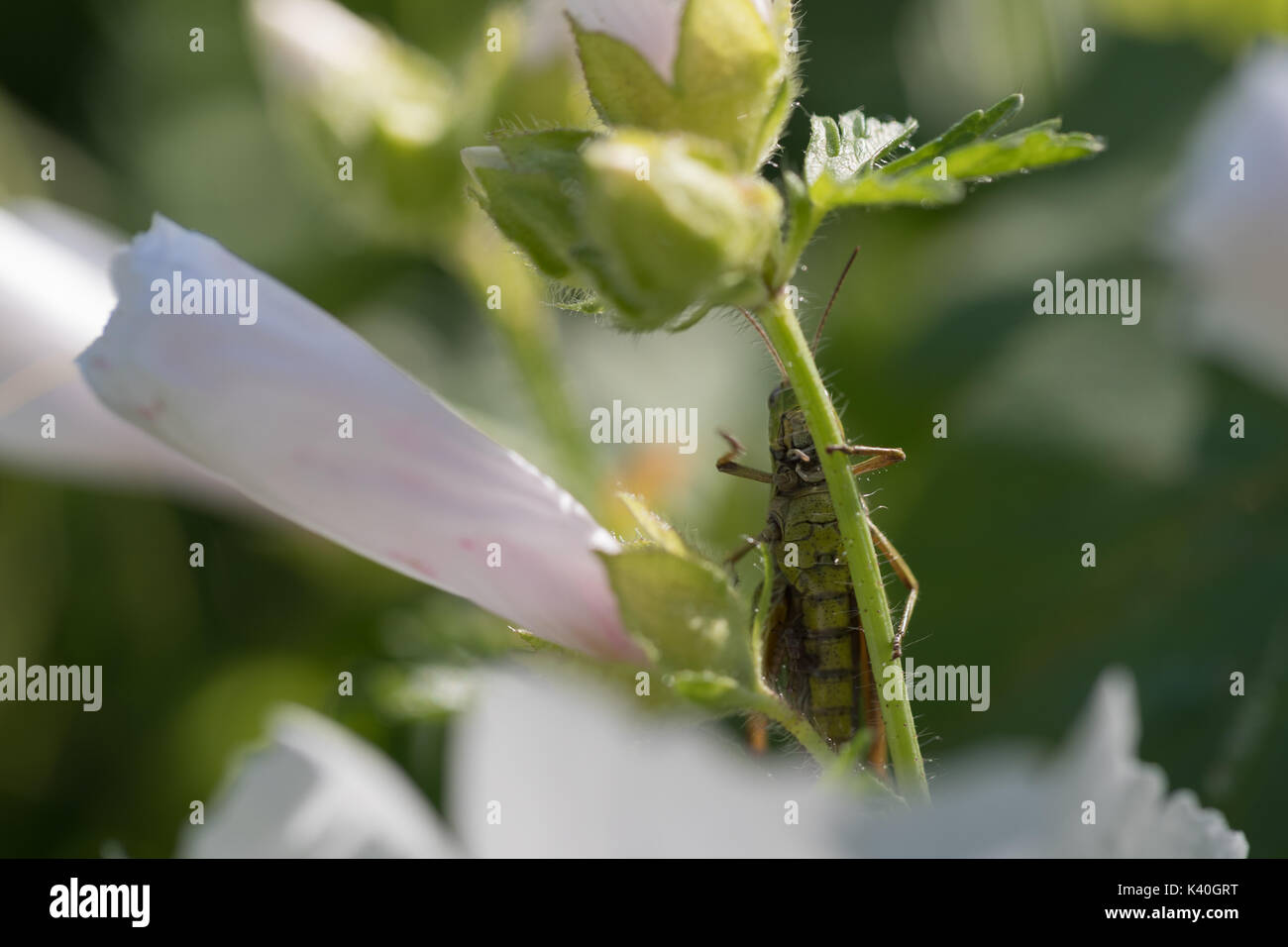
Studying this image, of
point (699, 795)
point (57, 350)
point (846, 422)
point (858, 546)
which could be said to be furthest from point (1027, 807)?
point (846, 422)

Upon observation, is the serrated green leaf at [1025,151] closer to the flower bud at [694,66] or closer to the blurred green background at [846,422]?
the flower bud at [694,66]

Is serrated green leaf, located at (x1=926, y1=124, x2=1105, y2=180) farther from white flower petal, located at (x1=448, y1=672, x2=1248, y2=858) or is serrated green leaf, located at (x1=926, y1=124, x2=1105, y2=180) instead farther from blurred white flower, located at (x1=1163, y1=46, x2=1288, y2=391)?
blurred white flower, located at (x1=1163, y1=46, x2=1288, y2=391)

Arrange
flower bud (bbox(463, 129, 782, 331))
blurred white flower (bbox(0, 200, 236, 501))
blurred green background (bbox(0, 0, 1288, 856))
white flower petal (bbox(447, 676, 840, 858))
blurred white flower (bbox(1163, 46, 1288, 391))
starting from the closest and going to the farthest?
white flower petal (bbox(447, 676, 840, 858)) → flower bud (bbox(463, 129, 782, 331)) → blurred white flower (bbox(0, 200, 236, 501)) → blurred white flower (bbox(1163, 46, 1288, 391)) → blurred green background (bbox(0, 0, 1288, 856))

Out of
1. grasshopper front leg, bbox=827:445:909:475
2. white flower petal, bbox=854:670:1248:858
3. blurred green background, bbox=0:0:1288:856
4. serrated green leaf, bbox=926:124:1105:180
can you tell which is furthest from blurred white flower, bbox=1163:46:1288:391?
white flower petal, bbox=854:670:1248:858

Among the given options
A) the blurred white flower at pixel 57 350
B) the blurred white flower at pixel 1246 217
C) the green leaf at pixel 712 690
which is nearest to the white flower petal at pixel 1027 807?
the green leaf at pixel 712 690

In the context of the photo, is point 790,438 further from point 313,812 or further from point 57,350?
point 57,350
